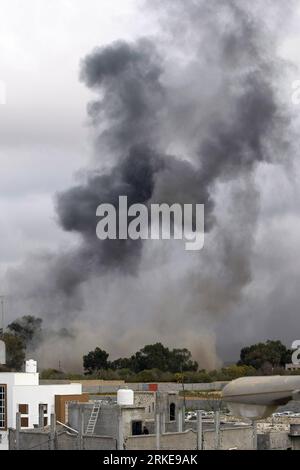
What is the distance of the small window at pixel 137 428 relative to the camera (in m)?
58.5

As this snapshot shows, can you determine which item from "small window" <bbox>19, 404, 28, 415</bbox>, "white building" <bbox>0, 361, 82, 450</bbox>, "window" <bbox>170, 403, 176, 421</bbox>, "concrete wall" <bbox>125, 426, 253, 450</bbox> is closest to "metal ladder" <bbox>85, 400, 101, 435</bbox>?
"white building" <bbox>0, 361, 82, 450</bbox>

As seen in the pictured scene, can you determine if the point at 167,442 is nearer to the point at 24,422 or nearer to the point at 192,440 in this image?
the point at 192,440

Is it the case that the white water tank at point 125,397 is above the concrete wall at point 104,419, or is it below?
above

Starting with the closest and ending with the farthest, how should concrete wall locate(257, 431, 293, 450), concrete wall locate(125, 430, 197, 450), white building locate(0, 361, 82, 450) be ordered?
concrete wall locate(125, 430, 197, 450) < concrete wall locate(257, 431, 293, 450) < white building locate(0, 361, 82, 450)

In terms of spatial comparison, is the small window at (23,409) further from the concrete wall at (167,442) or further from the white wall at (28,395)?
the concrete wall at (167,442)

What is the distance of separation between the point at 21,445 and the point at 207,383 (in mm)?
78152

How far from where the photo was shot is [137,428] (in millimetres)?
58812

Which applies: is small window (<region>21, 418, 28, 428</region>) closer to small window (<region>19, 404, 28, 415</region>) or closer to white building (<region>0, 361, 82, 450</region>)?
white building (<region>0, 361, 82, 450</region>)

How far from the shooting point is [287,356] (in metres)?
162

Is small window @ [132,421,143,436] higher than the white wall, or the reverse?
the white wall

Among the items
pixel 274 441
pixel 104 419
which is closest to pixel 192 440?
pixel 104 419

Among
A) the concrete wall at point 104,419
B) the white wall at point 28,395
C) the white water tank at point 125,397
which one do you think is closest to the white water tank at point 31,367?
the white wall at point 28,395

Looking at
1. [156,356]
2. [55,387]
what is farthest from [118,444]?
[156,356]

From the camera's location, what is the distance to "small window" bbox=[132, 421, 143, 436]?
58531 millimetres
